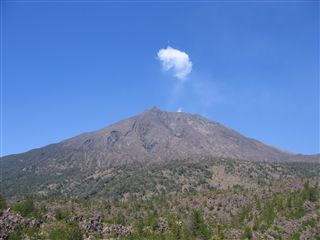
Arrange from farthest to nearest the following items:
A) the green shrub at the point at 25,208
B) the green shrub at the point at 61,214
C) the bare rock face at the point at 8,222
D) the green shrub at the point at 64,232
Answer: the green shrub at the point at 61,214, the green shrub at the point at 25,208, the bare rock face at the point at 8,222, the green shrub at the point at 64,232

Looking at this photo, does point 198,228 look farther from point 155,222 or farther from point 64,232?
point 64,232

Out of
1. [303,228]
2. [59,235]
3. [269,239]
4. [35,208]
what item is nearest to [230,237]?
[269,239]

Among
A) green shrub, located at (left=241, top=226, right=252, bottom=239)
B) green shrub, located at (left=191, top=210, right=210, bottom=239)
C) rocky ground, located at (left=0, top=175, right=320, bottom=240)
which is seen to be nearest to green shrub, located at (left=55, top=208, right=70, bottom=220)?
rocky ground, located at (left=0, top=175, right=320, bottom=240)

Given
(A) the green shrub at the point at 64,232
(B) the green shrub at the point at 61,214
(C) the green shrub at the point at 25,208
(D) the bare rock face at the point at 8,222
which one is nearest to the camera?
(A) the green shrub at the point at 64,232

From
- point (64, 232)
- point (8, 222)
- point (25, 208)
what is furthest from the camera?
point (25, 208)

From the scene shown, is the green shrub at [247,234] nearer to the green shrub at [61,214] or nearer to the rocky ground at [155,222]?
the rocky ground at [155,222]

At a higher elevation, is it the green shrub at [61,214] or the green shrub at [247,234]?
the green shrub at [61,214]

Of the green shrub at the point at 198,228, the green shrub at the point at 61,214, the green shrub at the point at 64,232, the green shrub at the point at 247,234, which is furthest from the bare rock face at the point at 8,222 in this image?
the green shrub at the point at 247,234

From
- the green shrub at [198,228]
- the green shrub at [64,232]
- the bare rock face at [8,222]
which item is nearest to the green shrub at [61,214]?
the green shrub at [64,232]

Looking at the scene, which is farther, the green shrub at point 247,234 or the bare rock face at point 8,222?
the green shrub at point 247,234

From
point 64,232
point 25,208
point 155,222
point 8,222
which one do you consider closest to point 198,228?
point 155,222

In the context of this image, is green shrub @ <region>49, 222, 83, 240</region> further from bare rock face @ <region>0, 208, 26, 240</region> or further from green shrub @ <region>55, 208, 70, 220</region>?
bare rock face @ <region>0, 208, 26, 240</region>

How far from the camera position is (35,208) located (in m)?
165

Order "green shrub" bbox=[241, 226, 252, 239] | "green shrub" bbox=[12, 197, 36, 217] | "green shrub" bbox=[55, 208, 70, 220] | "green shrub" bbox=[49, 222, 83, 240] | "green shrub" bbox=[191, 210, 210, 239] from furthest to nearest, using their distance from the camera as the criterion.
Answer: "green shrub" bbox=[55, 208, 70, 220], "green shrub" bbox=[241, 226, 252, 239], "green shrub" bbox=[12, 197, 36, 217], "green shrub" bbox=[191, 210, 210, 239], "green shrub" bbox=[49, 222, 83, 240]
